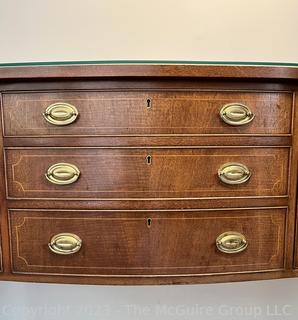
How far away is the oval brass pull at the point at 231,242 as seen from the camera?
2.07 feet

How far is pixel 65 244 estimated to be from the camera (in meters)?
0.62

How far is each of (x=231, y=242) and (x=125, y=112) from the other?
1.19 feet

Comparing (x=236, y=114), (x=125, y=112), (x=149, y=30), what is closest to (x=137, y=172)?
(x=125, y=112)

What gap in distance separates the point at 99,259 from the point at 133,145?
26cm

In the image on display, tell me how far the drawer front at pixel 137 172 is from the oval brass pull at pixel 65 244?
9 centimetres

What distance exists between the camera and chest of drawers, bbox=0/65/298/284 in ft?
1.96

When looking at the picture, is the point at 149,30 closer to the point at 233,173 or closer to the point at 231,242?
the point at 233,173

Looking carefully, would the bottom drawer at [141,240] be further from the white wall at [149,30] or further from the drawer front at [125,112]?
the white wall at [149,30]

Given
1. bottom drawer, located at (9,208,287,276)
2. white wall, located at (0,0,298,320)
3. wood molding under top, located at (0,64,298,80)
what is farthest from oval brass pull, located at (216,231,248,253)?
white wall, located at (0,0,298,320)

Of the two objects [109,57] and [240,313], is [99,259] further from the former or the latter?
[240,313]

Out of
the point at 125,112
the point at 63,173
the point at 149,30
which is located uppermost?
the point at 149,30

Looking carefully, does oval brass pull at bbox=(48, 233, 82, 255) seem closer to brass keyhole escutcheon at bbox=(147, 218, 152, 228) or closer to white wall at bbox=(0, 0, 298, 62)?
brass keyhole escutcheon at bbox=(147, 218, 152, 228)

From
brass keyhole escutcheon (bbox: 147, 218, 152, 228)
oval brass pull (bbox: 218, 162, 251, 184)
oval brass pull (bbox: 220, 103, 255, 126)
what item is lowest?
brass keyhole escutcheon (bbox: 147, 218, 152, 228)

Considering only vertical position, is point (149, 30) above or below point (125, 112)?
above
